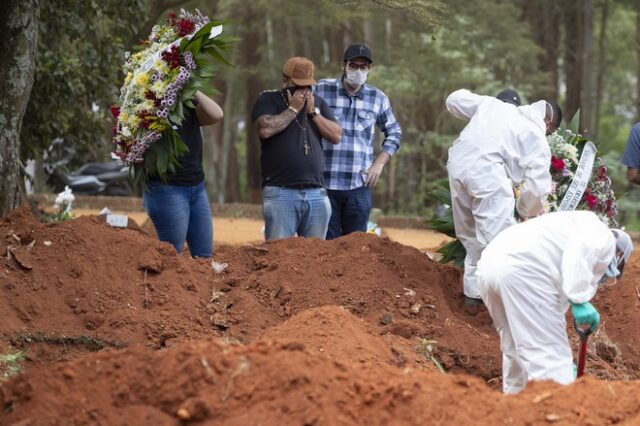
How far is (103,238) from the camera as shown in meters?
9.73

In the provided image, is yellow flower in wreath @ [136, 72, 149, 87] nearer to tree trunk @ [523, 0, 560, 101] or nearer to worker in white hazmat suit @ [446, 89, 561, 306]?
worker in white hazmat suit @ [446, 89, 561, 306]

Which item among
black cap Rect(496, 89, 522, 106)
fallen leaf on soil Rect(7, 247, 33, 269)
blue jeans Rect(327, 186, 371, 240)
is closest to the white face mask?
blue jeans Rect(327, 186, 371, 240)

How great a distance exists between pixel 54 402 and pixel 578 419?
241cm

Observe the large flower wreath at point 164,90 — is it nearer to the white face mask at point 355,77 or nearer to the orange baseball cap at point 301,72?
the orange baseball cap at point 301,72

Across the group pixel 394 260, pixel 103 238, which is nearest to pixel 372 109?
pixel 394 260

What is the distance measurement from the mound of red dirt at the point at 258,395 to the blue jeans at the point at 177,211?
407cm

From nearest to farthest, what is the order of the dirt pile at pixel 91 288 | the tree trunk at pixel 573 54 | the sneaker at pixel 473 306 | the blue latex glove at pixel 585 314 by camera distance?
the blue latex glove at pixel 585 314
the dirt pile at pixel 91 288
the sneaker at pixel 473 306
the tree trunk at pixel 573 54

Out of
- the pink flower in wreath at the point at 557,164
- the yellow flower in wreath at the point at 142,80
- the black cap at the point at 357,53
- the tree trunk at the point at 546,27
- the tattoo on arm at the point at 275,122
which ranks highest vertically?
the tree trunk at the point at 546,27

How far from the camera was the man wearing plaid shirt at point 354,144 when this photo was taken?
1098cm

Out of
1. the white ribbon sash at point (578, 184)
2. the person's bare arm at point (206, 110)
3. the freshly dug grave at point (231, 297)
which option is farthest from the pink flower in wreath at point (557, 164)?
the person's bare arm at point (206, 110)

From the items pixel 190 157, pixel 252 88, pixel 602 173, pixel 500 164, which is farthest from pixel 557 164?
pixel 252 88

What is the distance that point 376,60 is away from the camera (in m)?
27.3

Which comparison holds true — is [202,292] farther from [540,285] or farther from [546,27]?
[546,27]

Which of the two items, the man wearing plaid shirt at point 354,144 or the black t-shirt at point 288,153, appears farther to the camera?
the man wearing plaid shirt at point 354,144
